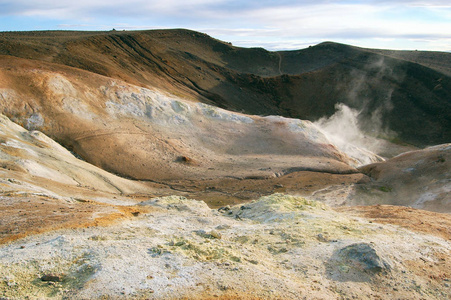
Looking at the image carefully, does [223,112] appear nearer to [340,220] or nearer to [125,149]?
[125,149]

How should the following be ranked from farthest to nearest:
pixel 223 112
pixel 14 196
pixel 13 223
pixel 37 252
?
pixel 223 112 < pixel 14 196 < pixel 13 223 < pixel 37 252

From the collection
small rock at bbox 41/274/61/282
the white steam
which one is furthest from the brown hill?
small rock at bbox 41/274/61/282

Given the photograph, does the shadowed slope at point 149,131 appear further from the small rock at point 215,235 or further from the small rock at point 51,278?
the small rock at point 51,278

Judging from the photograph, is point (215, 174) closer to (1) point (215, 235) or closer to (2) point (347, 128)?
(1) point (215, 235)

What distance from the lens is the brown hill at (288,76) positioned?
29.4 m

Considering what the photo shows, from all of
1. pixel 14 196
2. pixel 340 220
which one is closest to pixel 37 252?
pixel 14 196

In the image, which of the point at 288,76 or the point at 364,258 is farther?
the point at 288,76

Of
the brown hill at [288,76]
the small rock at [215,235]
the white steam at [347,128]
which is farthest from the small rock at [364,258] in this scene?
the brown hill at [288,76]

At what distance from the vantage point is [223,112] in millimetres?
21016

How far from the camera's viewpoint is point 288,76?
37906mm

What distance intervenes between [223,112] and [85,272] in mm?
16286

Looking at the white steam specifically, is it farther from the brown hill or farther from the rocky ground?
the rocky ground

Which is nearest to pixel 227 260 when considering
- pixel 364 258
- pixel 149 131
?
pixel 364 258

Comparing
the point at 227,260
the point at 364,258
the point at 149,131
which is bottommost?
the point at 364,258
